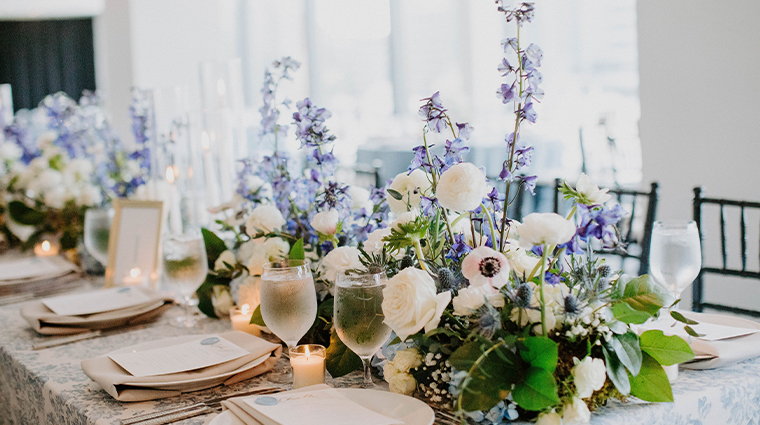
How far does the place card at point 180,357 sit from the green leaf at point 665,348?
0.60 m

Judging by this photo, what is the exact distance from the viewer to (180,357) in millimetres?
1099

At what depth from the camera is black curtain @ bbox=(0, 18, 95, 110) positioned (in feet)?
29.2

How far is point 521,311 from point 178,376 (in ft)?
1.73

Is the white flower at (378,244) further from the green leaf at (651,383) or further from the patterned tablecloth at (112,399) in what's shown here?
the green leaf at (651,383)

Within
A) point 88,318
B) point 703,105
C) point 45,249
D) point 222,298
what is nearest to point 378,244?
point 222,298

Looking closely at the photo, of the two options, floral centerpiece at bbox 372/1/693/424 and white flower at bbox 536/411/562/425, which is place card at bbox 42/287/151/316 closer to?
floral centerpiece at bbox 372/1/693/424

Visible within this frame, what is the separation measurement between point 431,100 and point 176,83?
3120 mm

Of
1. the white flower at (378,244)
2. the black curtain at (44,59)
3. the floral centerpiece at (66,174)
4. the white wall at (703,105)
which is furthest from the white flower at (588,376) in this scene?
the black curtain at (44,59)

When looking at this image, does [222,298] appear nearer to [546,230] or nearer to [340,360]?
[340,360]

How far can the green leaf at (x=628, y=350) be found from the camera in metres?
0.81

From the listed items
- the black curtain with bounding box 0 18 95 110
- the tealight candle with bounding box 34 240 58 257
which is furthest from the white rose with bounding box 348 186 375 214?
the black curtain with bounding box 0 18 95 110

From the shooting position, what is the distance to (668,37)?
9.52 feet

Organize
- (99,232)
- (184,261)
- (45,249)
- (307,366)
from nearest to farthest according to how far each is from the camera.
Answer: (307,366) < (184,261) < (99,232) < (45,249)

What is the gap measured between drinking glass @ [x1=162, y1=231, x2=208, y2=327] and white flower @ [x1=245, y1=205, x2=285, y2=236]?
13 centimetres
